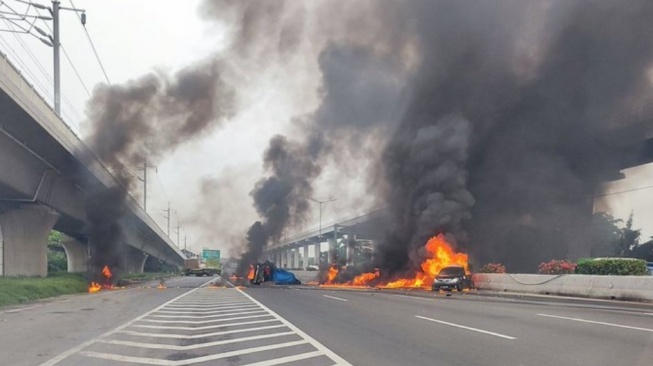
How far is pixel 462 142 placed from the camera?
4053 centimetres

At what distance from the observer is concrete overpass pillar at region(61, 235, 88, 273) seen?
186 feet

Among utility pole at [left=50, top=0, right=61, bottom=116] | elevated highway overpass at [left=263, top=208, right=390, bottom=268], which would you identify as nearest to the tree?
elevated highway overpass at [left=263, top=208, right=390, bottom=268]

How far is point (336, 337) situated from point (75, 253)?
52423 mm

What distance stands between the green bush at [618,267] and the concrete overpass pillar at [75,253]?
4564 centimetres

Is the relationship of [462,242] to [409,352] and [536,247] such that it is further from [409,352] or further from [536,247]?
[409,352]

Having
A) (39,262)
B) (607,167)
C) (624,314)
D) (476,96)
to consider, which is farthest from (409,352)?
(607,167)

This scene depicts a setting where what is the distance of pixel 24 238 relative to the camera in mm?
33750

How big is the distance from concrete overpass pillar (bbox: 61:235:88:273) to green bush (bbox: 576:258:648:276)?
45.6 metres

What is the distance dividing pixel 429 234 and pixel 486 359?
32.7 m

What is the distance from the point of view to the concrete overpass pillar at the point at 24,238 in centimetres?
3244

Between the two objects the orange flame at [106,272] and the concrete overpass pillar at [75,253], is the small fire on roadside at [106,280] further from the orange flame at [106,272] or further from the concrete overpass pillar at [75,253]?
the concrete overpass pillar at [75,253]

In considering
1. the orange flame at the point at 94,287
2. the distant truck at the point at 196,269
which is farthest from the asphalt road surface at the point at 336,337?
the distant truck at the point at 196,269

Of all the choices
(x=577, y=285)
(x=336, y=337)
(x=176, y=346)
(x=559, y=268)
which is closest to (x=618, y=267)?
(x=577, y=285)

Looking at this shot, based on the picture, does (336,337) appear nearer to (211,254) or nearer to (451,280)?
(451,280)
